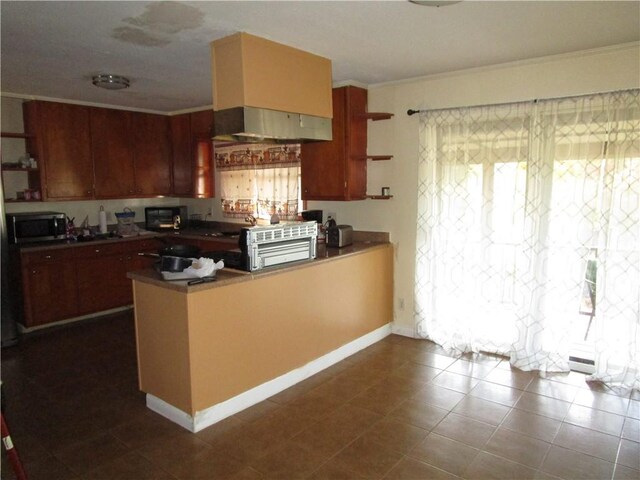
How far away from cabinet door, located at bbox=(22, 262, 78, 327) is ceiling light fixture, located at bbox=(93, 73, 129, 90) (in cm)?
189

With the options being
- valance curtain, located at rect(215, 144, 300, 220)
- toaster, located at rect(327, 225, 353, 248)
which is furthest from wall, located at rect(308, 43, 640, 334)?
toaster, located at rect(327, 225, 353, 248)

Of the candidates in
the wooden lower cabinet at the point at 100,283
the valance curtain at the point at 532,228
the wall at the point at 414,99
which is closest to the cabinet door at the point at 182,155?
the wooden lower cabinet at the point at 100,283

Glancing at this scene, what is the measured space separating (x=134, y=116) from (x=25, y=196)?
1.49 metres

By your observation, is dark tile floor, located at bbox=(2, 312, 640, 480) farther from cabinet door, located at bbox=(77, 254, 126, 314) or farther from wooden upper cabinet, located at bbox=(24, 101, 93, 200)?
wooden upper cabinet, located at bbox=(24, 101, 93, 200)

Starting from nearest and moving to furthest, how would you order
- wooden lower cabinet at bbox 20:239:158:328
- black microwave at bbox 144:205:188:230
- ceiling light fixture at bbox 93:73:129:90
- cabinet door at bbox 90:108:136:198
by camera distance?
ceiling light fixture at bbox 93:73:129:90
wooden lower cabinet at bbox 20:239:158:328
cabinet door at bbox 90:108:136:198
black microwave at bbox 144:205:188:230

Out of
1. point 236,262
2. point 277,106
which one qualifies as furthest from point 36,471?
point 277,106

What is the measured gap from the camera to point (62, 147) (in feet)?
15.3

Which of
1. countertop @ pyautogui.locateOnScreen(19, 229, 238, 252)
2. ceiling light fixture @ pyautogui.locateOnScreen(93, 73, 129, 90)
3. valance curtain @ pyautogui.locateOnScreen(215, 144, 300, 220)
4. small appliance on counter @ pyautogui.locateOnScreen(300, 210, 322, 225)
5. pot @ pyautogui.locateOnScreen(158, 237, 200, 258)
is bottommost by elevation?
countertop @ pyautogui.locateOnScreen(19, 229, 238, 252)

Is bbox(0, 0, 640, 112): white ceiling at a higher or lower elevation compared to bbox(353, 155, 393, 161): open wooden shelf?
higher

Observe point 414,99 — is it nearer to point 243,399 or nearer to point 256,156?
point 256,156

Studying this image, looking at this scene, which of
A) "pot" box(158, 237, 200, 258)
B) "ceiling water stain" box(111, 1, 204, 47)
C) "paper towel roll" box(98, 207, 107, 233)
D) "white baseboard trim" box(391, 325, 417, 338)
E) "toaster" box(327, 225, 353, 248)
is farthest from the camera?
"paper towel roll" box(98, 207, 107, 233)

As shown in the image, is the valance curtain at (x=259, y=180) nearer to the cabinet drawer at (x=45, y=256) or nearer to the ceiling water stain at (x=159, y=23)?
the cabinet drawer at (x=45, y=256)

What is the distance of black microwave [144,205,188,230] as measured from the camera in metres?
5.60

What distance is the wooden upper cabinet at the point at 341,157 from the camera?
394 cm
